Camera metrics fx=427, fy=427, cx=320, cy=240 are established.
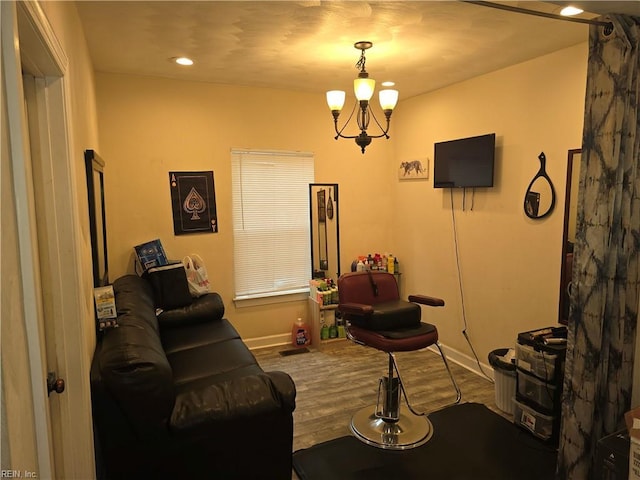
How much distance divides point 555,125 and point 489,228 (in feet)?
3.04

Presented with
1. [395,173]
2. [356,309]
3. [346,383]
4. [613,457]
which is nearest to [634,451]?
[613,457]

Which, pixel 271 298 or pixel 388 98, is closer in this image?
pixel 388 98

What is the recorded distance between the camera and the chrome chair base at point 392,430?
8.50 ft

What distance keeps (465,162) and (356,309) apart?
176 cm

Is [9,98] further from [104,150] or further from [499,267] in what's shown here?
[499,267]

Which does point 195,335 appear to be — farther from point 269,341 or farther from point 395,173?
point 395,173

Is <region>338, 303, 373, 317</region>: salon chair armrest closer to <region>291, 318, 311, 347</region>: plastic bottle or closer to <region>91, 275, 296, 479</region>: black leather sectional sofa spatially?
<region>91, 275, 296, 479</region>: black leather sectional sofa

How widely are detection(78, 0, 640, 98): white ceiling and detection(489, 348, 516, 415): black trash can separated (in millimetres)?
2119

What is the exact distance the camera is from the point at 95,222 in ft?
8.22

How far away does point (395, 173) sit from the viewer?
4613 millimetres

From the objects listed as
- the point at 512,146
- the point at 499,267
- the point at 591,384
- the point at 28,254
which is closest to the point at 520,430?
the point at 591,384

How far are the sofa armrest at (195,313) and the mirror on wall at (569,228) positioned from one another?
8.54ft

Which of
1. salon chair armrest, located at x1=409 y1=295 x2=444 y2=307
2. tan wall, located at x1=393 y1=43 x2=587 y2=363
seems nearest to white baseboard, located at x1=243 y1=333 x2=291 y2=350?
tan wall, located at x1=393 y1=43 x2=587 y2=363

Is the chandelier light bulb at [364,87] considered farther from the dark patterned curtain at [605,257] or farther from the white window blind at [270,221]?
the white window blind at [270,221]
